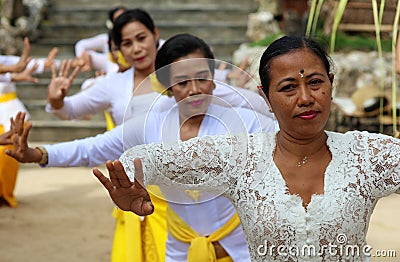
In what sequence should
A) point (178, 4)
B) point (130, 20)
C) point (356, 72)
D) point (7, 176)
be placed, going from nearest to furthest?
point (130, 20), point (7, 176), point (356, 72), point (178, 4)

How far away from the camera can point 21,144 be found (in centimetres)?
292

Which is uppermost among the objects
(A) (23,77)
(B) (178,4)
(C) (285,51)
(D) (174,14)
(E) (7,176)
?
(B) (178,4)

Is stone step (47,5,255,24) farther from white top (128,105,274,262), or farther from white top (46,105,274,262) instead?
white top (128,105,274,262)

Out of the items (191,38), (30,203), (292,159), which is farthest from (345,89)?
(292,159)

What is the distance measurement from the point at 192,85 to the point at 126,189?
2.25 ft

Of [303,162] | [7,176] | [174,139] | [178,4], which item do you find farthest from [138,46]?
[178,4]

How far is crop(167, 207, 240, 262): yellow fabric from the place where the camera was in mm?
2850

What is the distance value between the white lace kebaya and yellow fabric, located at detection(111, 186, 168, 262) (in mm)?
1008

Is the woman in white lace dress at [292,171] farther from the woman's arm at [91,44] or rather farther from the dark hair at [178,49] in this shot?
the woman's arm at [91,44]

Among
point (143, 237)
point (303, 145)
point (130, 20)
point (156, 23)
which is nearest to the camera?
point (303, 145)

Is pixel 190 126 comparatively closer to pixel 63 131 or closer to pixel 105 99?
pixel 105 99

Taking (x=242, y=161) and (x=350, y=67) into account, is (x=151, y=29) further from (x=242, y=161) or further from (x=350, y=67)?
(x=350, y=67)

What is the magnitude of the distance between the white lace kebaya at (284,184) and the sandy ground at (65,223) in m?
2.31

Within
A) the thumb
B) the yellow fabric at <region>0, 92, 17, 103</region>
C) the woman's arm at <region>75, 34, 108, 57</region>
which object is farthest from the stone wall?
the thumb
